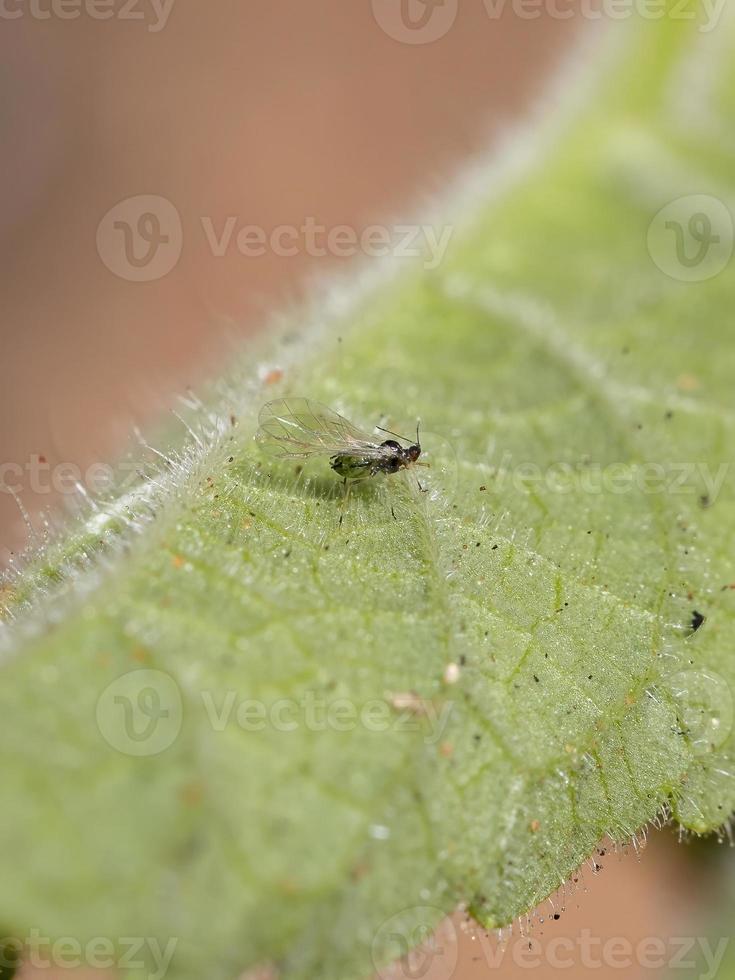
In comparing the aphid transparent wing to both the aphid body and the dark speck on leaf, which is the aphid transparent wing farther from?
the dark speck on leaf

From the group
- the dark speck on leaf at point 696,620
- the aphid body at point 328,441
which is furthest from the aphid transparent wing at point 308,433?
the dark speck on leaf at point 696,620

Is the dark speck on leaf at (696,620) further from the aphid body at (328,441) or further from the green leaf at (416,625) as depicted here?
the aphid body at (328,441)

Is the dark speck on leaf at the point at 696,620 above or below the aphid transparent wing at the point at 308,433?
above

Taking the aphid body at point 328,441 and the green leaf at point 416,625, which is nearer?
the green leaf at point 416,625

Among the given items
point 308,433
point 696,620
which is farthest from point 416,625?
point 696,620

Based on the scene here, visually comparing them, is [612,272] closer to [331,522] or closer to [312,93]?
[331,522]

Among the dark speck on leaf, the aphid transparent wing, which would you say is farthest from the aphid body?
the dark speck on leaf
